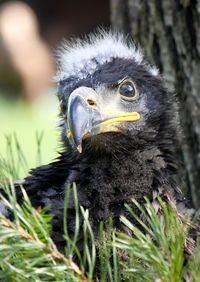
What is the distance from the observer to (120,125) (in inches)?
141

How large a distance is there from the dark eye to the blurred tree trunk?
1.75 ft

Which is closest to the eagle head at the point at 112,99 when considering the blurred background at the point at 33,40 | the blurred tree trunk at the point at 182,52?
the blurred tree trunk at the point at 182,52

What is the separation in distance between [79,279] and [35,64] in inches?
392

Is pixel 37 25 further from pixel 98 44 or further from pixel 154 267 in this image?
pixel 154 267

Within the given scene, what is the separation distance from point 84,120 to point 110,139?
284mm

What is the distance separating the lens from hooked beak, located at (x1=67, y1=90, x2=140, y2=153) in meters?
3.30

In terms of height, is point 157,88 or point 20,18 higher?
point 20,18

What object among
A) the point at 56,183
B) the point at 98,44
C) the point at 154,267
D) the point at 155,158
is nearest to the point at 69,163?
the point at 56,183

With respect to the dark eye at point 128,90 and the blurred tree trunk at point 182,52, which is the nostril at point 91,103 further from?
the blurred tree trunk at point 182,52

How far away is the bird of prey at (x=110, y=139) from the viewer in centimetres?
343

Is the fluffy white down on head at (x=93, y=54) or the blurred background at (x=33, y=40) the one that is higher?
the blurred background at (x=33, y=40)

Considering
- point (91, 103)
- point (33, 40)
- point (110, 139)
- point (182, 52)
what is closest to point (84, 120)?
point (91, 103)

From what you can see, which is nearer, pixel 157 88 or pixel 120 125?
pixel 120 125

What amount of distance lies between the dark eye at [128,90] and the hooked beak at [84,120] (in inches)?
7.0
